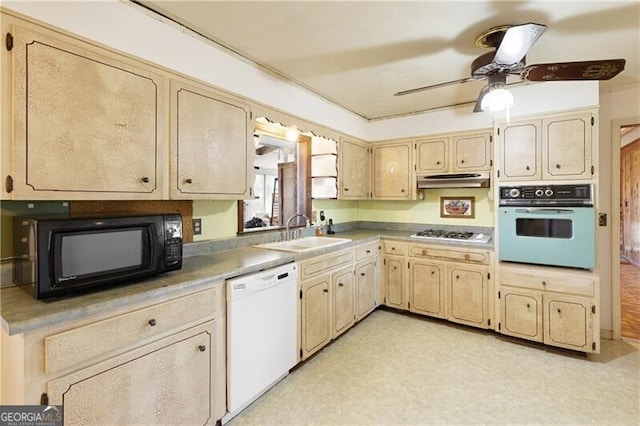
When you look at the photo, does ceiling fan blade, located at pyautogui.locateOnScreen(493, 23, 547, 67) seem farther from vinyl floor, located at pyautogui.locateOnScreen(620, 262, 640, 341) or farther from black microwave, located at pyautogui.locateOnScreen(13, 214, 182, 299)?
vinyl floor, located at pyautogui.locateOnScreen(620, 262, 640, 341)

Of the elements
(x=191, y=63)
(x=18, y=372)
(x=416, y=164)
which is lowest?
(x=18, y=372)

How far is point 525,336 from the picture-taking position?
2.90 metres

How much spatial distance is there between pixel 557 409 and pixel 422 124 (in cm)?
295

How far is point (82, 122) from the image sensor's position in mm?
1474

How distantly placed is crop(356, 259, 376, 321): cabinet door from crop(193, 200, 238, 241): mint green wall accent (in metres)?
1.37

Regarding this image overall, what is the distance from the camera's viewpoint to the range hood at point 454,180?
330 centimetres

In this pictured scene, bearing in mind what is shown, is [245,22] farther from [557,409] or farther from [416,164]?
[557,409]

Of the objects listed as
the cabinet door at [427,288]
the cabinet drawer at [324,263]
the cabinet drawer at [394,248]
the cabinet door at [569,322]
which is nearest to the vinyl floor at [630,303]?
the cabinet door at [569,322]

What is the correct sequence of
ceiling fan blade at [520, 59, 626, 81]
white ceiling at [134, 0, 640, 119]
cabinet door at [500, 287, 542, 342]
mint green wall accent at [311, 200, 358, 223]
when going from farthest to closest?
mint green wall accent at [311, 200, 358, 223]
cabinet door at [500, 287, 542, 342]
white ceiling at [134, 0, 640, 119]
ceiling fan blade at [520, 59, 626, 81]

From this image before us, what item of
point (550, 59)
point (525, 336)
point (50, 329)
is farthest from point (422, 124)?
point (50, 329)

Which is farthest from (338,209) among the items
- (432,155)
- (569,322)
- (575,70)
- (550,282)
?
(575,70)

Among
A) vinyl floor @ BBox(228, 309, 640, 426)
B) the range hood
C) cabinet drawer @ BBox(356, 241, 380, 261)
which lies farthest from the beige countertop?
the range hood

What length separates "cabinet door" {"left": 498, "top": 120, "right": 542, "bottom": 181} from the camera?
2.91 meters

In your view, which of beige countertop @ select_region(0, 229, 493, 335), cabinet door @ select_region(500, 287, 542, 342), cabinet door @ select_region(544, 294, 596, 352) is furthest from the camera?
cabinet door @ select_region(500, 287, 542, 342)
